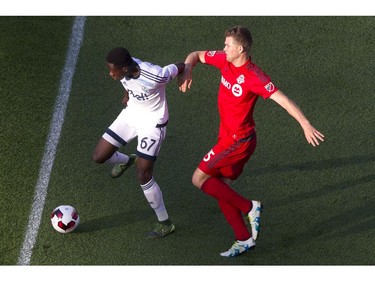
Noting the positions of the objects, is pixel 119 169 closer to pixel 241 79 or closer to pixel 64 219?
pixel 64 219

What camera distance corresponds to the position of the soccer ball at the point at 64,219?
880cm

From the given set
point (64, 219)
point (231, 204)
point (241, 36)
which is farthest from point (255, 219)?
point (64, 219)

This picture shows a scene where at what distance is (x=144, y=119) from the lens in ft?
28.9

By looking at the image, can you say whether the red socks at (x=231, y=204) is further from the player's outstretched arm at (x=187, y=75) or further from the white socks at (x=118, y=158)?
the white socks at (x=118, y=158)

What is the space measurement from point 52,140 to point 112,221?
63.2 inches

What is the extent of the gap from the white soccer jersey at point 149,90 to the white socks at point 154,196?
2.27ft

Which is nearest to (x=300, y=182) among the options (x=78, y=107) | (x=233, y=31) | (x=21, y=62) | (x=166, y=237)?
(x=166, y=237)

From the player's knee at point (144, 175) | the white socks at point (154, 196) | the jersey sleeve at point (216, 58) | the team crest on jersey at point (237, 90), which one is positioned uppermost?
the jersey sleeve at point (216, 58)

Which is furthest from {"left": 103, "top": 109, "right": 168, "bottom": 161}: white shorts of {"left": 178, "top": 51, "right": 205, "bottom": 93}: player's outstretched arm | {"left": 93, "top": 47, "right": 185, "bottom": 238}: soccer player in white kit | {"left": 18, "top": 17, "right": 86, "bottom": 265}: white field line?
{"left": 18, "top": 17, "right": 86, "bottom": 265}: white field line

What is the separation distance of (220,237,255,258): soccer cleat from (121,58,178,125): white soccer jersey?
1.56 metres

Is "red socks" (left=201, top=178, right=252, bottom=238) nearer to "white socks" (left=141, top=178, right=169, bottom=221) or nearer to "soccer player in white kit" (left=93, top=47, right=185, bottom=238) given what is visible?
"white socks" (left=141, top=178, right=169, bottom=221)

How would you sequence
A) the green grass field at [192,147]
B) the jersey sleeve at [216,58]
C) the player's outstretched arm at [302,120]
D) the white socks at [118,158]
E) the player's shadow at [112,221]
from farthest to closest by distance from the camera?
the white socks at [118,158] < the player's shadow at [112,221] < the green grass field at [192,147] < the jersey sleeve at [216,58] < the player's outstretched arm at [302,120]

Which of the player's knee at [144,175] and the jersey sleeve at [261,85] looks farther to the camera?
the player's knee at [144,175]

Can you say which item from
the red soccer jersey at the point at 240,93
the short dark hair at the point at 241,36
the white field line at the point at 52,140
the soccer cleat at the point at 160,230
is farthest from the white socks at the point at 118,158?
the short dark hair at the point at 241,36
